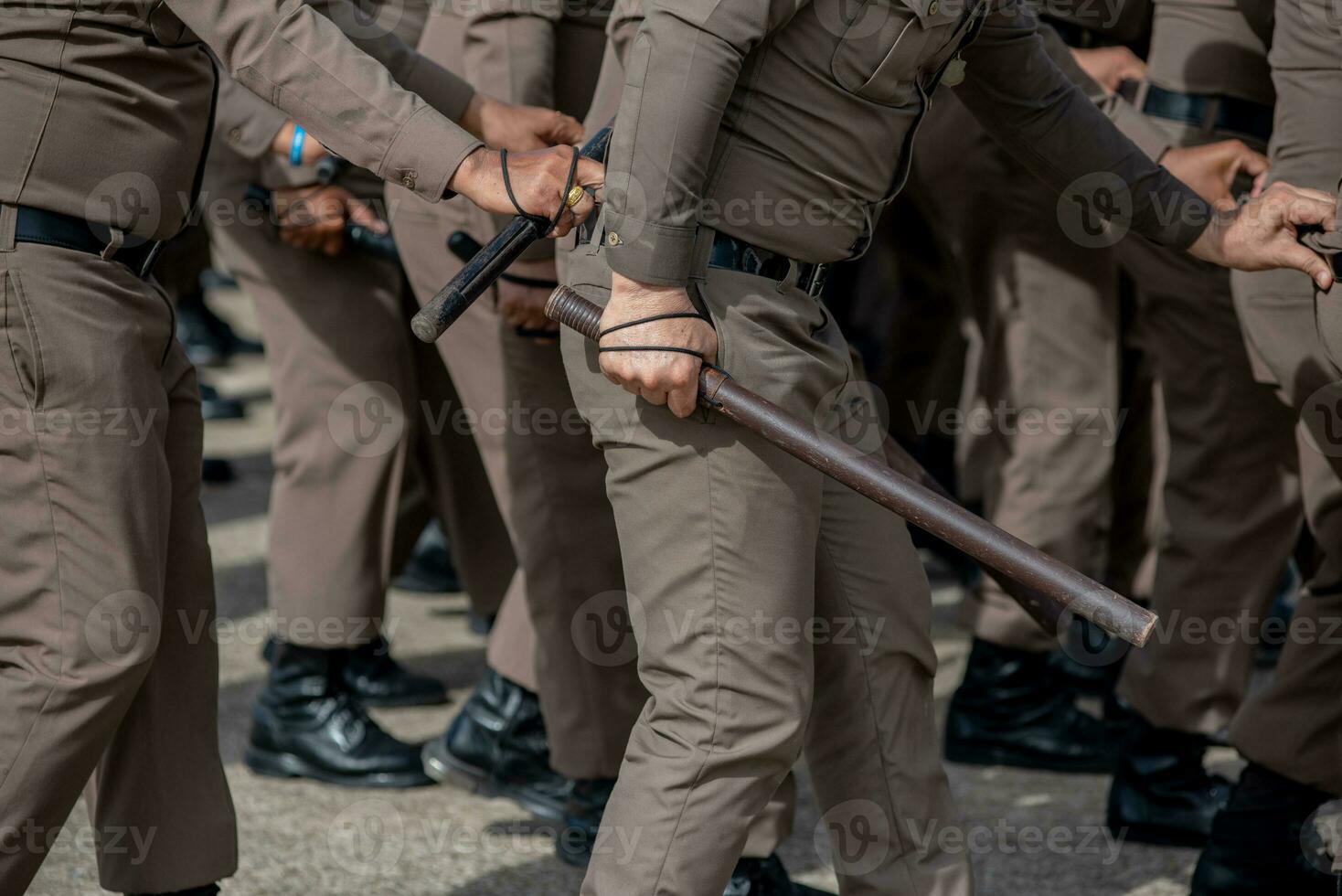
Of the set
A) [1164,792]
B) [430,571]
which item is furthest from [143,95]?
[430,571]

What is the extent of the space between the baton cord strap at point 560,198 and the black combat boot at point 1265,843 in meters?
1.59

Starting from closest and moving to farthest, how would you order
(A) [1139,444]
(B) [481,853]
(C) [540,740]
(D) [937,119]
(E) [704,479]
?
(E) [704,479]
(B) [481,853]
(C) [540,740]
(D) [937,119]
(A) [1139,444]

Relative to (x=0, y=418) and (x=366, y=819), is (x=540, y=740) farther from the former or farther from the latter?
(x=0, y=418)

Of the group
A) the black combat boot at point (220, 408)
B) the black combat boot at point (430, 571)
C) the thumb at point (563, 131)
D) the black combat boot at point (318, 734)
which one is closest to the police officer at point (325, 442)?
the black combat boot at point (318, 734)

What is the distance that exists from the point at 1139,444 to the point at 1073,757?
1.16 meters

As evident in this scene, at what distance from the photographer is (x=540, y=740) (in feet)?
11.3

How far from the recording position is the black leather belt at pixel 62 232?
2172 millimetres

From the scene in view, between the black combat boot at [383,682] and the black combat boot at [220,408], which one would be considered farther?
the black combat boot at [220,408]

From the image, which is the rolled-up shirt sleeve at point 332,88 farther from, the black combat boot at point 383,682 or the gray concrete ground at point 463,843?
the black combat boot at point 383,682

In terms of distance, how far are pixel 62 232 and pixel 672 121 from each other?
860mm

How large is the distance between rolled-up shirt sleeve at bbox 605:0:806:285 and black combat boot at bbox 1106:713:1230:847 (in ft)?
5.56

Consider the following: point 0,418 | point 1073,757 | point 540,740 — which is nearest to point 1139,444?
point 1073,757

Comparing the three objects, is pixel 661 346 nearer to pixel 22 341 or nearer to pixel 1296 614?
pixel 22 341

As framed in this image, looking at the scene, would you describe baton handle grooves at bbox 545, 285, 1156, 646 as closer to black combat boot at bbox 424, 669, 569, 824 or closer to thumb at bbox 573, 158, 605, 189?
thumb at bbox 573, 158, 605, 189
